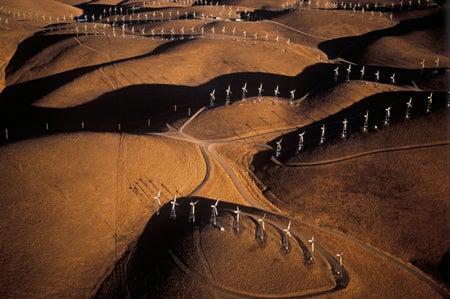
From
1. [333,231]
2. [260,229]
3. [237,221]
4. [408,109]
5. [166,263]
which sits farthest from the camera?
[408,109]

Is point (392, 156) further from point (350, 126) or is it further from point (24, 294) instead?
point (24, 294)

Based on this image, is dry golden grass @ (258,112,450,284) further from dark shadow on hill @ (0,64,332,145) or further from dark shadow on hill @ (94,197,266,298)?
dark shadow on hill @ (0,64,332,145)

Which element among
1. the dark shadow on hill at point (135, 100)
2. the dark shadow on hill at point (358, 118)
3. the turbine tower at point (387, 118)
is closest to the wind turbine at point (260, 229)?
the dark shadow on hill at point (358, 118)

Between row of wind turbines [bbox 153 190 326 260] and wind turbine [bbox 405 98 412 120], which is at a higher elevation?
wind turbine [bbox 405 98 412 120]

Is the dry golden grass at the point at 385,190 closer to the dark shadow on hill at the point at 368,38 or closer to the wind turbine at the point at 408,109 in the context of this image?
the wind turbine at the point at 408,109

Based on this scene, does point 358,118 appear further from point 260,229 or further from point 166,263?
point 166,263

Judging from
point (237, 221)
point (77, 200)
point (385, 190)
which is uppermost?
point (385, 190)

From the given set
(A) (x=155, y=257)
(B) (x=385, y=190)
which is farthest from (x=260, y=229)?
(B) (x=385, y=190)

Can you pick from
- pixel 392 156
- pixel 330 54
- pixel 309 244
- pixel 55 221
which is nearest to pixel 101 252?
pixel 55 221

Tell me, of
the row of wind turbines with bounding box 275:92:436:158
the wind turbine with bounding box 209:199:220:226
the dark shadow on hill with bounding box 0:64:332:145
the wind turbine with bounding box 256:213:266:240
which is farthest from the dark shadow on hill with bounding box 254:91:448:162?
the wind turbine with bounding box 256:213:266:240
